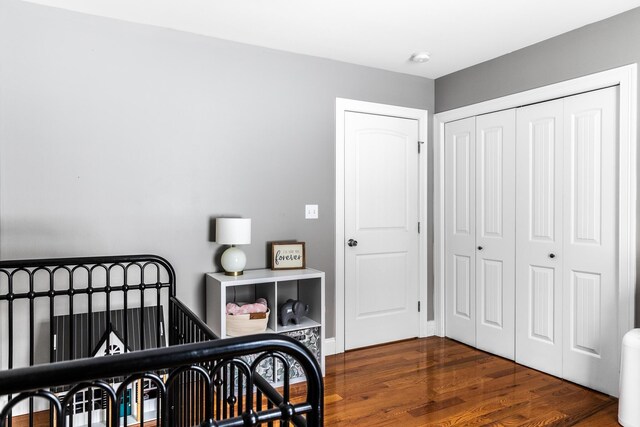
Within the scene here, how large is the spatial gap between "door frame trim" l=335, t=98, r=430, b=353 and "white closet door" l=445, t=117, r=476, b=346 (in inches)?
7.5

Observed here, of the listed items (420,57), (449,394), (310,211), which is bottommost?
(449,394)

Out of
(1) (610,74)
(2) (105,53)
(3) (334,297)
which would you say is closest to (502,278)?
(3) (334,297)

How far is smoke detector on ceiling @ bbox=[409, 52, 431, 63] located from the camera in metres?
3.26

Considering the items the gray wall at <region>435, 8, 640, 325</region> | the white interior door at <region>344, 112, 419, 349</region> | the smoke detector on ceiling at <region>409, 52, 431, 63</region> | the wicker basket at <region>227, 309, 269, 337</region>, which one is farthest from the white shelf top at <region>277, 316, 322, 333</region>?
the smoke detector on ceiling at <region>409, 52, 431, 63</region>

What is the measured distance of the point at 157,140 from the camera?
280cm

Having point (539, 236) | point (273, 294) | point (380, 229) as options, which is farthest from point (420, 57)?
point (273, 294)

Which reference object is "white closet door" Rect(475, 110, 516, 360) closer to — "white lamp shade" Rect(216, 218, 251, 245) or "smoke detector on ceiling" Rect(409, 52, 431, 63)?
"smoke detector on ceiling" Rect(409, 52, 431, 63)

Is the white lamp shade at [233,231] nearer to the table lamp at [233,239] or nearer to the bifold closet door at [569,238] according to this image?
the table lamp at [233,239]

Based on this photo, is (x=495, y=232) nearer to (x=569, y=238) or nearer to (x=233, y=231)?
(x=569, y=238)

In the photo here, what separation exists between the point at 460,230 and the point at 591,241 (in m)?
1.08

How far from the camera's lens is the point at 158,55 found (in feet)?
9.24

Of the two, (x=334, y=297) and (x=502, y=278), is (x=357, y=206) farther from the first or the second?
(x=502, y=278)

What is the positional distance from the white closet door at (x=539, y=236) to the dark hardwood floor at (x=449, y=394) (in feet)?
0.78

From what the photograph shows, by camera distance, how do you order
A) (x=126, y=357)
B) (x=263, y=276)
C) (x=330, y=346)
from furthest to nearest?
1. (x=330, y=346)
2. (x=263, y=276)
3. (x=126, y=357)
